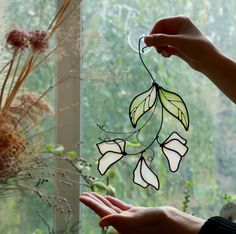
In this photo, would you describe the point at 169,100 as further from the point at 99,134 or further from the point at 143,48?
the point at 99,134

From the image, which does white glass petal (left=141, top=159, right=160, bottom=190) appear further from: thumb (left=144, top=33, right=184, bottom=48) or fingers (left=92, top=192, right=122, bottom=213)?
thumb (left=144, top=33, right=184, bottom=48)

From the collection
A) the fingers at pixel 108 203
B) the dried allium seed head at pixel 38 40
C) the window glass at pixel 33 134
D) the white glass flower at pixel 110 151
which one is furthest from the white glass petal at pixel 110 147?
the window glass at pixel 33 134

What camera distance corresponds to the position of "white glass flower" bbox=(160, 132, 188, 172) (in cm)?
110

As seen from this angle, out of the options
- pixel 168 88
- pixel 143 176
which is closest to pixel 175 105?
pixel 143 176

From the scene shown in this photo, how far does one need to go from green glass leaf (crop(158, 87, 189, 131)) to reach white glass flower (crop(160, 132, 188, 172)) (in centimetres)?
3

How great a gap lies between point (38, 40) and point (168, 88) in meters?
0.52

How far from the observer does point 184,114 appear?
109 centimetres

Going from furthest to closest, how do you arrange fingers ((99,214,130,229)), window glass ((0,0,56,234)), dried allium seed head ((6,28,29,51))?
window glass ((0,0,56,234))
dried allium seed head ((6,28,29,51))
fingers ((99,214,130,229))

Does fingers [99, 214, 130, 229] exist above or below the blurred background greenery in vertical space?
below

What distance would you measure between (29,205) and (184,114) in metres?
0.75

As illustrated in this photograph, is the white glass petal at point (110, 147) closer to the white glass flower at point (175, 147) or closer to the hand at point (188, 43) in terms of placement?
the white glass flower at point (175, 147)

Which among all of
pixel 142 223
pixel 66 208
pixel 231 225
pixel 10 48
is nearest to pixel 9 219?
pixel 66 208

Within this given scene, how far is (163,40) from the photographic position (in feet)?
3.38

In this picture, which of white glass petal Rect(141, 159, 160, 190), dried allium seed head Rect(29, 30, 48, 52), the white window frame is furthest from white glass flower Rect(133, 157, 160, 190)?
the white window frame
